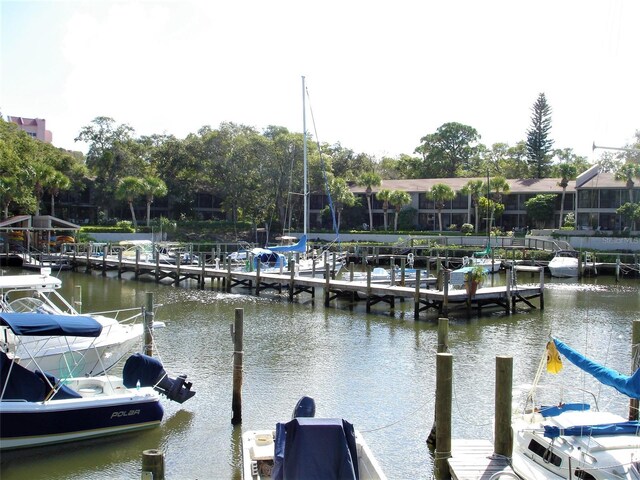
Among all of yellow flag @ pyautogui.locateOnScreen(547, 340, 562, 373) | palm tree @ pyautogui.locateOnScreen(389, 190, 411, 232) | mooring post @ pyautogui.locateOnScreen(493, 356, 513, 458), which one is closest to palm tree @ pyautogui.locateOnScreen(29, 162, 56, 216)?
palm tree @ pyautogui.locateOnScreen(389, 190, 411, 232)

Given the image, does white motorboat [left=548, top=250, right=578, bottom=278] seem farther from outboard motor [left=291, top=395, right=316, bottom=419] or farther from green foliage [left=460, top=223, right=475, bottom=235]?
outboard motor [left=291, top=395, right=316, bottom=419]

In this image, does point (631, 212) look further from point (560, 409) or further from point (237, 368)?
point (237, 368)

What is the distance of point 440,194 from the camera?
70312 millimetres

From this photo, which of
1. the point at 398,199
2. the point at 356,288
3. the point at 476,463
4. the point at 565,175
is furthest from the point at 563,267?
the point at 476,463

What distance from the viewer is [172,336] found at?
2489 cm

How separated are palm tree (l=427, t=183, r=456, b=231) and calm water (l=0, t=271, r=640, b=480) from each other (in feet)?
112

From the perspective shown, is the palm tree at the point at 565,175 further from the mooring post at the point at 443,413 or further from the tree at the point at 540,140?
the mooring post at the point at 443,413

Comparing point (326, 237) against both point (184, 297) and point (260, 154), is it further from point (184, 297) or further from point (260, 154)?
point (184, 297)

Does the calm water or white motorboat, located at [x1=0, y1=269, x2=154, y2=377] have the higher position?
white motorboat, located at [x1=0, y1=269, x2=154, y2=377]

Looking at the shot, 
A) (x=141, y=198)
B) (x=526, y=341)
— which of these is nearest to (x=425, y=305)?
(x=526, y=341)

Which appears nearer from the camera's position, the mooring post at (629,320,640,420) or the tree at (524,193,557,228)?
the mooring post at (629,320,640,420)

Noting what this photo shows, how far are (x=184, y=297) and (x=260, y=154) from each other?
3496 cm

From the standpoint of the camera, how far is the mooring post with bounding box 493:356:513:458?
38.0ft

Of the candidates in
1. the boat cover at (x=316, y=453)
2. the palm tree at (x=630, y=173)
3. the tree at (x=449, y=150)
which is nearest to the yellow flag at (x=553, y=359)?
the boat cover at (x=316, y=453)
